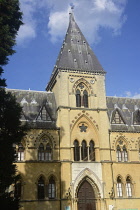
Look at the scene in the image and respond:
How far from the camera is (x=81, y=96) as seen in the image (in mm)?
36875

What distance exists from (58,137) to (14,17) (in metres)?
16.2

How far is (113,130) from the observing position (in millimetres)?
36062

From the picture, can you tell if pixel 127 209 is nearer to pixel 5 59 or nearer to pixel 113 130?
pixel 113 130

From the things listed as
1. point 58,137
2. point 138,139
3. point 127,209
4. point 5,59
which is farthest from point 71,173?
point 5,59

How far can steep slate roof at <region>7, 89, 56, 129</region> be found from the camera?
3484cm

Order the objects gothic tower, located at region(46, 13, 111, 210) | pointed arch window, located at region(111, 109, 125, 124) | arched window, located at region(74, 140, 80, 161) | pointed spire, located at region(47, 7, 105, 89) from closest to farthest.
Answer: gothic tower, located at region(46, 13, 111, 210) < arched window, located at region(74, 140, 80, 161) < pointed arch window, located at region(111, 109, 125, 124) < pointed spire, located at region(47, 7, 105, 89)

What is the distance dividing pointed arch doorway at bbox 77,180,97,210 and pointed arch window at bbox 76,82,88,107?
9700 mm

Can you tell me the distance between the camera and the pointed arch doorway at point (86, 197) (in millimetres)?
32531

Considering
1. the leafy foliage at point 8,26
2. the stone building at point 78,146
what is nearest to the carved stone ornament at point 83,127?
the stone building at point 78,146

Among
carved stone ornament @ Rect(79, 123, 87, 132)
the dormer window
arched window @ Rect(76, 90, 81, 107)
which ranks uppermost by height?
arched window @ Rect(76, 90, 81, 107)

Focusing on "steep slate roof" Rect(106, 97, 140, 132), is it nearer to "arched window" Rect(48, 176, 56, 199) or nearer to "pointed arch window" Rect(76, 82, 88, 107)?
"pointed arch window" Rect(76, 82, 88, 107)

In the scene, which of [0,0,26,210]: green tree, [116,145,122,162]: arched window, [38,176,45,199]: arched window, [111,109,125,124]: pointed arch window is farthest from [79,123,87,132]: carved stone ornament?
[0,0,26,210]: green tree

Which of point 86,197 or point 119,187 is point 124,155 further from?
point 86,197

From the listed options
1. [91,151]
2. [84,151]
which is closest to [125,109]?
[91,151]
